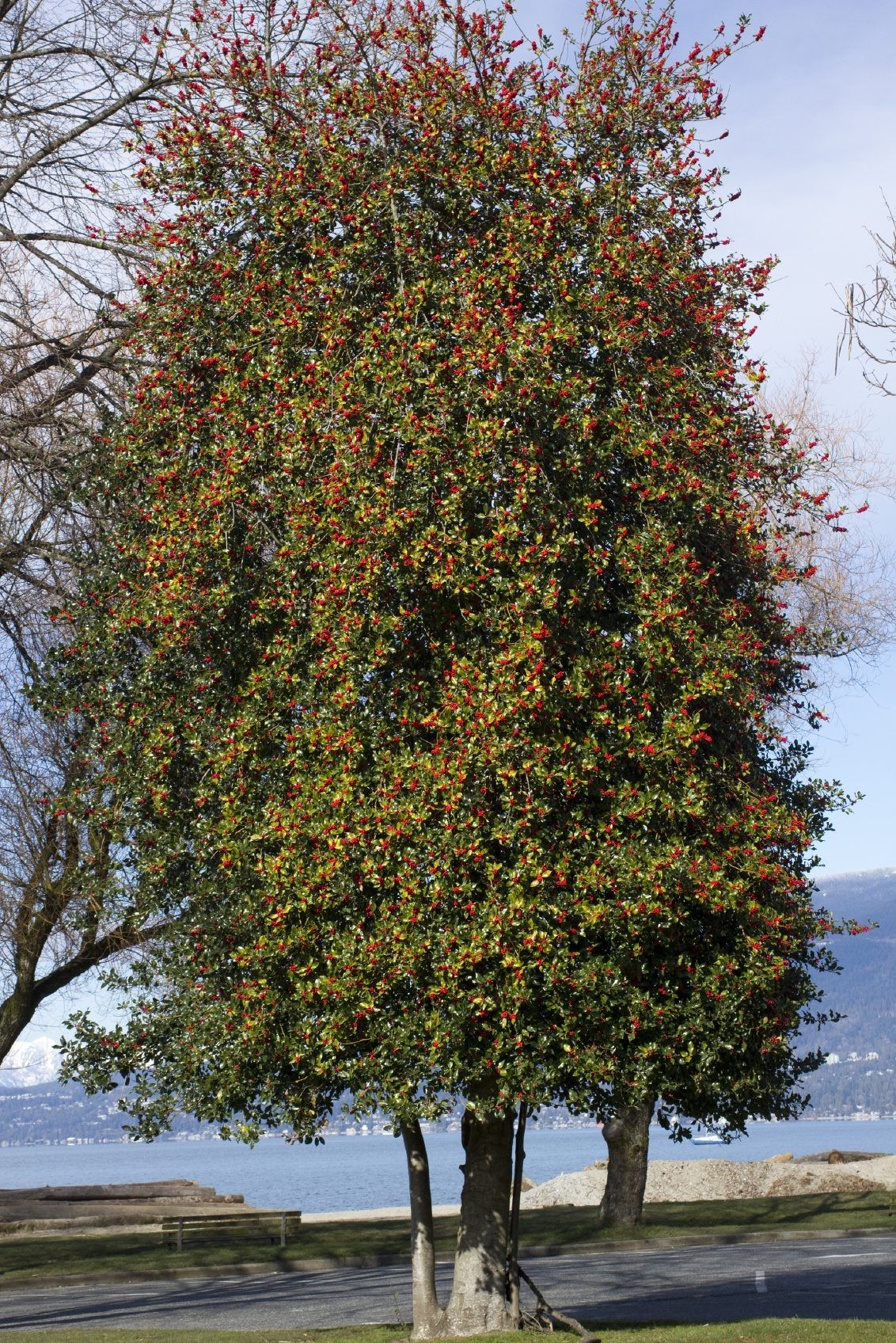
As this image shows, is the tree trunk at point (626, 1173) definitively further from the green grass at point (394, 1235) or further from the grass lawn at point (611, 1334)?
the grass lawn at point (611, 1334)

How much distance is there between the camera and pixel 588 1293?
16.6 meters

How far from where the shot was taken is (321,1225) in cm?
2656

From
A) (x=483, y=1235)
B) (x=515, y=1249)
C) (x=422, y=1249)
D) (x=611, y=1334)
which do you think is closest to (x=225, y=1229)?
(x=422, y=1249)

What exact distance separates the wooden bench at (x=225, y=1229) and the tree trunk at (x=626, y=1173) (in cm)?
583

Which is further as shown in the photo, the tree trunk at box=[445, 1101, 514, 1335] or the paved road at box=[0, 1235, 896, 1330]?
the paved road at box=[0, 1235, 896, 1330]

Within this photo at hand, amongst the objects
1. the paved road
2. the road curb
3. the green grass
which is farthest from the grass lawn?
the green grass

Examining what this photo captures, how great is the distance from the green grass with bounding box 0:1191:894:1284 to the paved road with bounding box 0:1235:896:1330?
1066mm

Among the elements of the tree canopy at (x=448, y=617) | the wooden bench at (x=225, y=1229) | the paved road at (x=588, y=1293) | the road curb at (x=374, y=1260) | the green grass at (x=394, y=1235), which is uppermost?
the tree canopy at (x=448, y=617)

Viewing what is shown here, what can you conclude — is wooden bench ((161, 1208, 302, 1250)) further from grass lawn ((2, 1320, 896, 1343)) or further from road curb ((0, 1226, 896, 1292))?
grass lawn ((2, 1320, 896, 1343))

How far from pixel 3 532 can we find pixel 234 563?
4.83 metres

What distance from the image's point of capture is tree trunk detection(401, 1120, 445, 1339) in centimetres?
1252

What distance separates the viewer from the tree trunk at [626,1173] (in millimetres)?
24094

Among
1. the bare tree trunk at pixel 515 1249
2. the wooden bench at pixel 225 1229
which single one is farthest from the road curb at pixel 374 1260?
the bare tree trunk at pixel 515 1249

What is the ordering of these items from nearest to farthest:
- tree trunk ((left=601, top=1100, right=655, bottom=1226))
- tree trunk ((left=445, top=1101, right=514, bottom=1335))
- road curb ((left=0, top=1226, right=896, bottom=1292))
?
tree trunk ((left=445, top=1101, right=514, bottom=1335)) < road curb ((left=0, top=1226, right=896, bottom=1292)) < tree trunk ((left=601, top=1100, right=655, bottom=1226))
